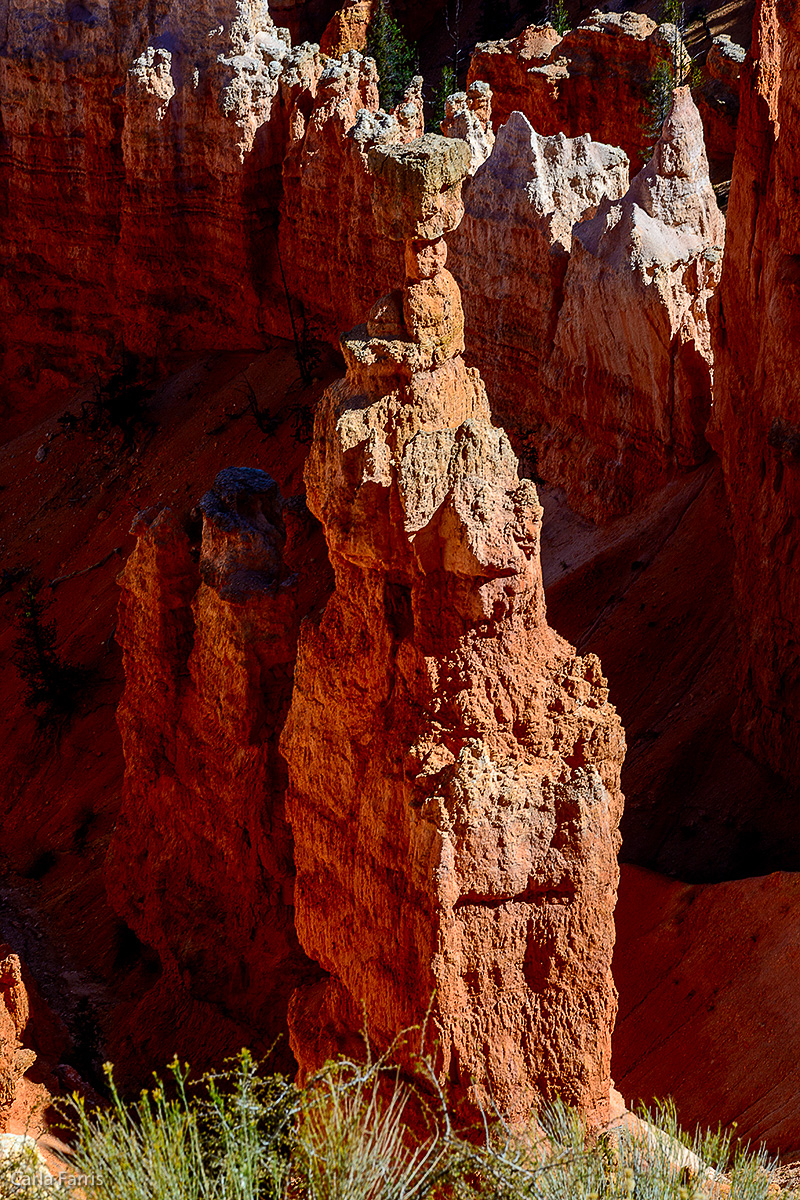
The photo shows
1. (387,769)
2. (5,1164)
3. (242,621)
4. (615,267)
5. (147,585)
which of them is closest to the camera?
(5,1164)

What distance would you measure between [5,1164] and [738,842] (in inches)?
302

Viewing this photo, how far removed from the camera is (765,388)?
42.7 ft

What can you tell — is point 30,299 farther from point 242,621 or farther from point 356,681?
point 356,681

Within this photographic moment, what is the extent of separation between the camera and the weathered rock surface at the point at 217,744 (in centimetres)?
1177

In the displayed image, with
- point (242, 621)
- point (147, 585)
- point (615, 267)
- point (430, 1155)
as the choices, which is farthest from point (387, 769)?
point (615, 267)

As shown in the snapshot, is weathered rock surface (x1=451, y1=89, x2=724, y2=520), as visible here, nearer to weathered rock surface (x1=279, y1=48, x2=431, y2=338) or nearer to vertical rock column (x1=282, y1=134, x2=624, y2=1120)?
weathered rock surface (x1=279, y1=48, x2=431, y2=338)

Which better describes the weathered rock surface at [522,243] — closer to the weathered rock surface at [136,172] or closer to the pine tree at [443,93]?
the weathered rock surface at [136,172]

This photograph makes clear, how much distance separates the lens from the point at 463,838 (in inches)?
301

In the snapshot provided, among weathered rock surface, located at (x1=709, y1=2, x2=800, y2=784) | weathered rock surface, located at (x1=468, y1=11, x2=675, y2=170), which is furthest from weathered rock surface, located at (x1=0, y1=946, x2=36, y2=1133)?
weathered rock surface, located at (x1=468, y1=11, x2=675, y2=170)

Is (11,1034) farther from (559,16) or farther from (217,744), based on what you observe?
(559,16)

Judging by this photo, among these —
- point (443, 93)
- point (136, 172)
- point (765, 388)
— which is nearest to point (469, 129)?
point (136, 172)

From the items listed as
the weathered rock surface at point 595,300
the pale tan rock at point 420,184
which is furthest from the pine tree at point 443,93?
the pale tan rock at point 420,184

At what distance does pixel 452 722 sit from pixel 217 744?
463 cm

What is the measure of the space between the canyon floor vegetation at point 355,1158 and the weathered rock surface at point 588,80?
24918 millimetres
